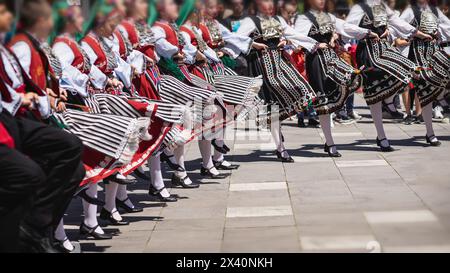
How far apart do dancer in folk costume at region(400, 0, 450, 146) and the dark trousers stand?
19.3ft

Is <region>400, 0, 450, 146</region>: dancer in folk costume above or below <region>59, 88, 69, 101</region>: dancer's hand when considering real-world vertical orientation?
below

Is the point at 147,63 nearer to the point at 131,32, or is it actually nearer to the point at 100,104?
the point at 131,32

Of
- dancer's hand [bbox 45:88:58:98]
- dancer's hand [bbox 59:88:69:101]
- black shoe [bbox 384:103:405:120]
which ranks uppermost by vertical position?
dancer's hand [bbox 45:88:58:98]

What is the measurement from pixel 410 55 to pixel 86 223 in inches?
209

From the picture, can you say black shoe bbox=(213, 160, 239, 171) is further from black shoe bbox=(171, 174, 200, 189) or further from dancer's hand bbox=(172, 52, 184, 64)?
dancer's hand bbox=(172, 52, 184, 64)

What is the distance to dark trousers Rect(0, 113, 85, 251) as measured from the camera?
529cm

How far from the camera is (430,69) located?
10.8m

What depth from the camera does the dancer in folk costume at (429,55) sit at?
35.5ft

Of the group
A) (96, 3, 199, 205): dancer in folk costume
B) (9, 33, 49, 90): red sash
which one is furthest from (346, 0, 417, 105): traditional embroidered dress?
(9, 33, 49, 90): red sash

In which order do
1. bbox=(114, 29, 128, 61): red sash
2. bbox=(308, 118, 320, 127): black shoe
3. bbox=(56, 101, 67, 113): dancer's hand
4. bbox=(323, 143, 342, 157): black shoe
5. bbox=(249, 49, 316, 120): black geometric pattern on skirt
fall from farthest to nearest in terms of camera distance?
bbox=(308, 118, 320, 127): black shoe → bbox=(323, 143, 342, 157): black shoe → bbox=(249, 49, 316, 120): black geometric pattern on skirt → bbox=(114, 29, 128, 61): red sash → bbox=(56, 101, 67, 113): dancer's hand

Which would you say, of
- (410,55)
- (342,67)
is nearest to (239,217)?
(342,67)

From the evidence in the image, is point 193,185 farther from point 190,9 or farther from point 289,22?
point 289,22

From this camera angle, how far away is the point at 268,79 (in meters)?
10.0

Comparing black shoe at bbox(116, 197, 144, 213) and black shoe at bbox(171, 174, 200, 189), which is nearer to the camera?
black shoe at bbox(116, 197, 144, 213)
